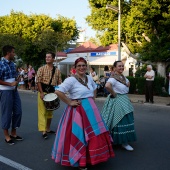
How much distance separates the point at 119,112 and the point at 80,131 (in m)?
1.35

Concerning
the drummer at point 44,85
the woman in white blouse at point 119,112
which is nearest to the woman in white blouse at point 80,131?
the woman in white blouse at point 119,112

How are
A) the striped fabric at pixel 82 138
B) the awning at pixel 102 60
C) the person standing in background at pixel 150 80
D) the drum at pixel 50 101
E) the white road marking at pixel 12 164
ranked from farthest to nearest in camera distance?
the awning at pixel 102 60 < the person standing in background at pixel 150 80 < the drum at pixel 50 101 < the white road marking at pixel 12 164 < the striped fabric at pixel 82 138

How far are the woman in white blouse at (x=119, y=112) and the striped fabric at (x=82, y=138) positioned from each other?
99cm

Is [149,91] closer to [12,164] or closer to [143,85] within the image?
[143,85]

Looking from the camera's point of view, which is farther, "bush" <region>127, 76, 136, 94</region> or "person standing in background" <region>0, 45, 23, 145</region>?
"bush" <region>127, 76, 136, 94</region>

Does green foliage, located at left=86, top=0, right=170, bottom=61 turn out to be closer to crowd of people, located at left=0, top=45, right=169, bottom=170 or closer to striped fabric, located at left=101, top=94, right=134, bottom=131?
crowd of people, located at left=0, top=45, right=169, bottom=170

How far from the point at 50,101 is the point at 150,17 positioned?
10915 millimetres

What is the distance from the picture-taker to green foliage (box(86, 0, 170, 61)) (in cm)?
1520

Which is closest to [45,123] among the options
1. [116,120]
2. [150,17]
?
[116,120]

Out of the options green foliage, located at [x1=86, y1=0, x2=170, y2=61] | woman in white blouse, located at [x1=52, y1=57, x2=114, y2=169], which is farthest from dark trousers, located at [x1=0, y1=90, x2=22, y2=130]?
green foliage, located at [x1=86, y1=0, x2=170, y2=61]

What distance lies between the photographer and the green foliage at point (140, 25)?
15195 millimetres

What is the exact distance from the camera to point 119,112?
210 inches

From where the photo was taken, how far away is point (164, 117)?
9188 millimetres

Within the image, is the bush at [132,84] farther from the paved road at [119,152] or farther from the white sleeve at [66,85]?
the white sleeve at [66,85]
